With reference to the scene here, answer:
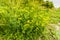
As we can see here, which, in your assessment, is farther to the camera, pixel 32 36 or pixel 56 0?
pixel 56 0

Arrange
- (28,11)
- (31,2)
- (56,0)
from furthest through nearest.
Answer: (56,0)
(31,2)
(28,11)

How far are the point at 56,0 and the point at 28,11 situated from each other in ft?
6.06

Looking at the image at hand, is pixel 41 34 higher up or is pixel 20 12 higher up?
pixel 20 12

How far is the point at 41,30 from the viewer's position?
3.14m

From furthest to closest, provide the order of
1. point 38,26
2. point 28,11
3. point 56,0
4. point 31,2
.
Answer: point 56,0 → point 31,2 → point 28,11 → point 38,26

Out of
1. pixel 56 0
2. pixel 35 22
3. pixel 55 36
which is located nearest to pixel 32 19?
pixel 35 22

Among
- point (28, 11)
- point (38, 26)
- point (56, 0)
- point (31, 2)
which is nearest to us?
point (38, 26)

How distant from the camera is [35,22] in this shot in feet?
10.3

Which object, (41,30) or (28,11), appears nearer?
(41,30)

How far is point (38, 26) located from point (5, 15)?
55cm

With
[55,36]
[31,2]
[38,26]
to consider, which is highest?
[31,2]

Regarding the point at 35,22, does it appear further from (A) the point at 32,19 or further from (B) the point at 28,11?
(B) the point at 28,11

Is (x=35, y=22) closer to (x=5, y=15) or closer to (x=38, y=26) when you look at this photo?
(x=38, y=26)

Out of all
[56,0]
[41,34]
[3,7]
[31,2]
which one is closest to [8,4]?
[3,7]
